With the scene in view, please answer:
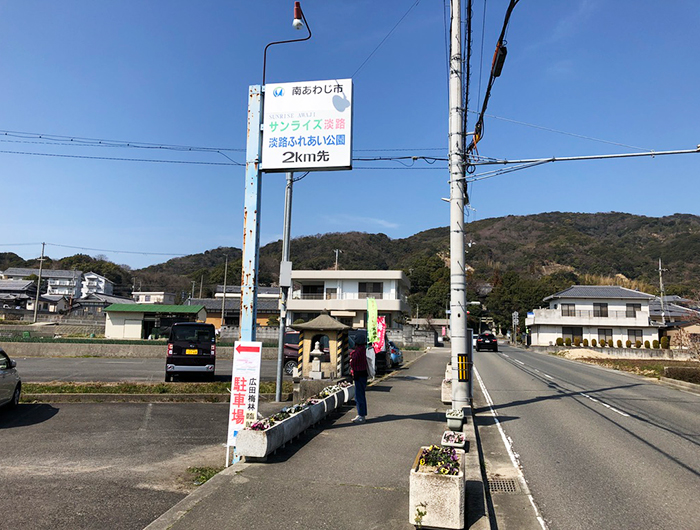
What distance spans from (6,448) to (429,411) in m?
7.97

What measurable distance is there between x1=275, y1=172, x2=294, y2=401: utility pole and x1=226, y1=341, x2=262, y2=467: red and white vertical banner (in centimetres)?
415

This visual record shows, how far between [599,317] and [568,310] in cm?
341

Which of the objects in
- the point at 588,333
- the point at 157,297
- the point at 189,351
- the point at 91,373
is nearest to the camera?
the point at 189,351

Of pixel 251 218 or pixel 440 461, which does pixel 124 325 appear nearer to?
pixel 251 218

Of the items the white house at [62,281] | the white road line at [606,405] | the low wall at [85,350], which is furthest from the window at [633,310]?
the white house at [62,281]

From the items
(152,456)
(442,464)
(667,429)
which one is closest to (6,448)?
(152,456)

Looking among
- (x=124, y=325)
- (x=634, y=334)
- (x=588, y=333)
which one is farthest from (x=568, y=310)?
(x=124, y=325)

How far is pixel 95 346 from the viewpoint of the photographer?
27.4 meters

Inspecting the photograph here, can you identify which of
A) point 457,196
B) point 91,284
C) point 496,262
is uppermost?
point 496,262

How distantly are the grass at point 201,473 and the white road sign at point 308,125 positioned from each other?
4.91 metres

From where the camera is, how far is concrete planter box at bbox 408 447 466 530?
427 cm

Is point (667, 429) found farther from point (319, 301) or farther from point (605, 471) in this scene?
point (319, 301)

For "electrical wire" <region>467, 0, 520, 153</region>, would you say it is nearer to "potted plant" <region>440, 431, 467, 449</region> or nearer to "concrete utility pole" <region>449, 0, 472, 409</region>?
"concrete utility pole" <region>449, 0, 472, 409</region>

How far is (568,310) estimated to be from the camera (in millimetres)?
58312
